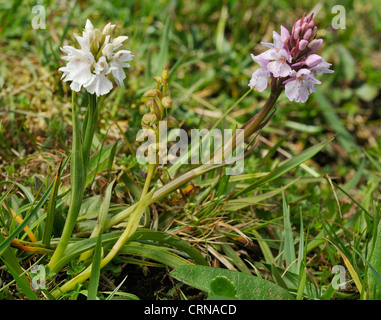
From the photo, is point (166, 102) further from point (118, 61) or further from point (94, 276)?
point (94, 276)

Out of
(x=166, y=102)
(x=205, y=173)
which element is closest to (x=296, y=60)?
(x=166, y=102)

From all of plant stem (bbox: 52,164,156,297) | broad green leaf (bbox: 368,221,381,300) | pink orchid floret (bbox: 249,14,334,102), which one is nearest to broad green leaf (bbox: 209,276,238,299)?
plant stem (bbox: 52,164,156,297)

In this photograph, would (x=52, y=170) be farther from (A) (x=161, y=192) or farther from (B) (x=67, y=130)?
(A) (x=161, y=192)

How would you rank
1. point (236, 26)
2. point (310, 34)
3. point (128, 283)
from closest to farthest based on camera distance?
point (310, 34) < point (128, 283) < point (236, 26)

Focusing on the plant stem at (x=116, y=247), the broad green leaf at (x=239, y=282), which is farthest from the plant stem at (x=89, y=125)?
the broad green leaf at (x=239, y=282)
